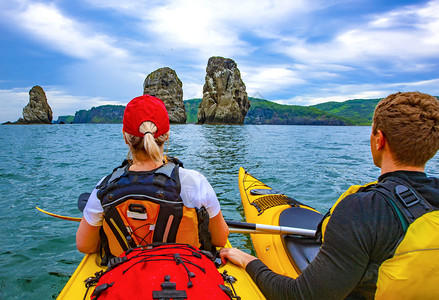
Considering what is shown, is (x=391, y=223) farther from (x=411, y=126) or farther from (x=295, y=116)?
(x=295, y=116)

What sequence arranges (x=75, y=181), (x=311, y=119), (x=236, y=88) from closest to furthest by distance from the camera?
(x=75, y=181) → (x=236, y=88) → (x=311, y=119)

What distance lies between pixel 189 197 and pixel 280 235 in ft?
6.19

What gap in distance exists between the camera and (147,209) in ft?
6.21

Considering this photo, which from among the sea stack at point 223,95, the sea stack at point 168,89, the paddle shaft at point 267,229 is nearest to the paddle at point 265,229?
the paddle shaft at point 267,229

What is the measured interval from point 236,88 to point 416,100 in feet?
285

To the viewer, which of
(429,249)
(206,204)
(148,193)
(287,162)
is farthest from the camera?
(287,162)

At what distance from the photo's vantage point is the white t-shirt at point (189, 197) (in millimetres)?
1994

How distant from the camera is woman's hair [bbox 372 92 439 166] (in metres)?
1.41

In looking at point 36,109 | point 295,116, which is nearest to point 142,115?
point 36,109

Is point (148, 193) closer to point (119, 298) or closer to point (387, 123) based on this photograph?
point (119, 298)

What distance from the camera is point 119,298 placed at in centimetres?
133

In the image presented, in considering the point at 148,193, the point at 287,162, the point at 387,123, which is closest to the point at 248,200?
the point at 148,193

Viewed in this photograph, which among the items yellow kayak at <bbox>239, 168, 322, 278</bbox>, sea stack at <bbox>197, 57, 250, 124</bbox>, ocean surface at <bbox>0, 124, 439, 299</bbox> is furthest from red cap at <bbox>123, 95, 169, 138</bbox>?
sea stack at <bbox>197, 57, 250, 124</bbox>

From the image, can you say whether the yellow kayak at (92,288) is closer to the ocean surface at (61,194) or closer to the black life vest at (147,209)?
the black life vest at (147,209)
